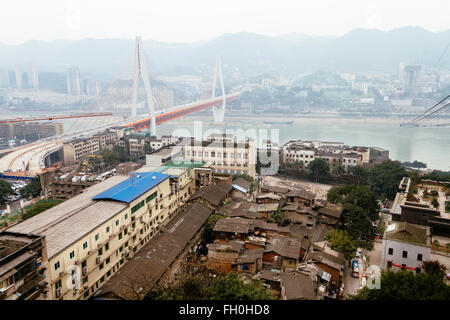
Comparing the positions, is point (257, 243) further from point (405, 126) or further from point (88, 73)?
point (88, 73)

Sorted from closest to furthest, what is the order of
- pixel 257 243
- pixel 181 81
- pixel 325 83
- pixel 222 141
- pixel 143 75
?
pixel 257 243 → pixel 222 141 → pixel 143 75 → pixel 325 83 → pixel 181 81

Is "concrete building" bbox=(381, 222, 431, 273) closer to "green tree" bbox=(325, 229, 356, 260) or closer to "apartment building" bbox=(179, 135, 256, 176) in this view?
"green tree" bbox=(325, 229, 356, 260)

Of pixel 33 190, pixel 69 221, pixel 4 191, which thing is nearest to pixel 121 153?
pixel 33 190

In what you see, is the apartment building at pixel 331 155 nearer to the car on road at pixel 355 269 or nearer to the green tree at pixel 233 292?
the car on road at pixel 355 269

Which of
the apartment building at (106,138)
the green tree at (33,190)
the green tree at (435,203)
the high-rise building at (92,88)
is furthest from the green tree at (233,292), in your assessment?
the high-rise building at (92,88)
